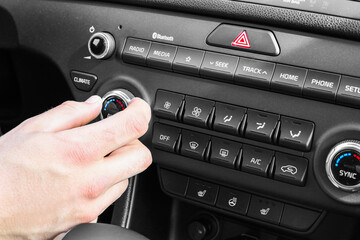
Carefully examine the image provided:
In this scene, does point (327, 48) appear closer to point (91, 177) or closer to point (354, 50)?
point (354, 50)

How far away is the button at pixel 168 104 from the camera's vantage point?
964 millimetres

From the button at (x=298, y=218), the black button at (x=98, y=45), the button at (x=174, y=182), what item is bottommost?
the button at (x=174, y=182)

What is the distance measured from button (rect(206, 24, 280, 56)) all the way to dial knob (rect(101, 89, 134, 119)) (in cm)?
20

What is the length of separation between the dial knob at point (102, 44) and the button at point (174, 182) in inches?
10.9

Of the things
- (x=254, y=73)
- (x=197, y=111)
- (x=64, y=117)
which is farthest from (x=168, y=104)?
(x=64, y=117)

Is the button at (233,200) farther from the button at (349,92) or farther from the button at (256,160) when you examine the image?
the button at (349,92)

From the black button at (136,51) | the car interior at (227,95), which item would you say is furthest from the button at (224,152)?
the black button at (136,51)

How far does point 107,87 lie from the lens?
1055 mm

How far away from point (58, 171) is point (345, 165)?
1.51ft

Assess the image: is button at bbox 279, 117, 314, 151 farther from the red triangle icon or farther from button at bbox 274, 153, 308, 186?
the red triangle icon

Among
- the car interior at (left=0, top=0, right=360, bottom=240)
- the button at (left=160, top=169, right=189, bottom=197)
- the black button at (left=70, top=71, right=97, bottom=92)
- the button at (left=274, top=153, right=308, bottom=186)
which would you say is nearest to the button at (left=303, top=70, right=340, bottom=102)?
the car interior at (left=0, top=0, right=360, bottom=240)

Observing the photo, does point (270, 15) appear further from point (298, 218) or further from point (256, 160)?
point (298, 218)

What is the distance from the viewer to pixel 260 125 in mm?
889

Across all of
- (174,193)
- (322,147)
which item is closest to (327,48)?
(322,147)
